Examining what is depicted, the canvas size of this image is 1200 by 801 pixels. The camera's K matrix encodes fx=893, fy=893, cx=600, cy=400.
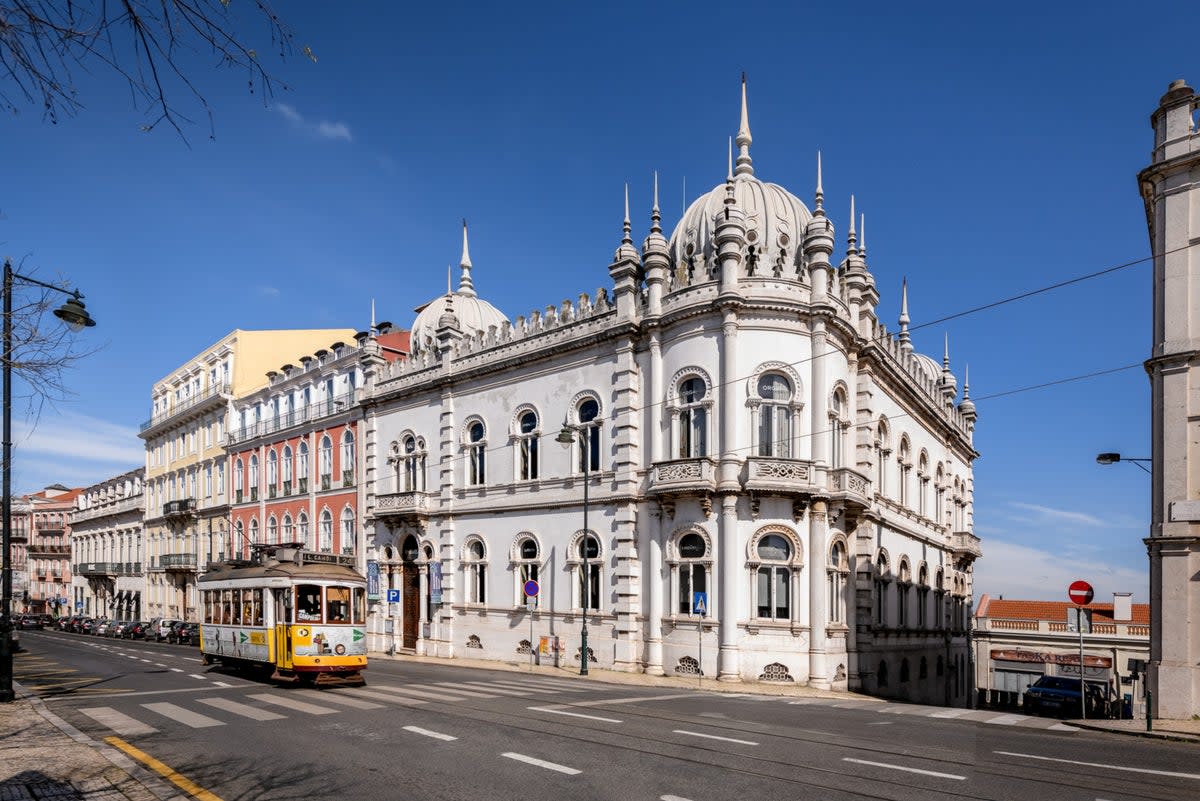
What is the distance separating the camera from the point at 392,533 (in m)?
39.3

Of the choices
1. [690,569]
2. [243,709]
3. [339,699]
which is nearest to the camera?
[243,709]

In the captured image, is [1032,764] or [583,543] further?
[583,543]

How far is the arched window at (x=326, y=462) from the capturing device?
148 feet

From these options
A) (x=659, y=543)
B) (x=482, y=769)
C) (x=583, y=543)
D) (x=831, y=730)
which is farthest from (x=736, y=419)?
(x=482, y=769)

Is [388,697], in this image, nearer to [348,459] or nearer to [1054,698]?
[1054,698]

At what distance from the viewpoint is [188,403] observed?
6397cm

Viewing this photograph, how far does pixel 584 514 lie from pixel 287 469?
25680 millimetres

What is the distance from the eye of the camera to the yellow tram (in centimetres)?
2148

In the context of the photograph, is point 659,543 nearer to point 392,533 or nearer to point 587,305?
point 587,305

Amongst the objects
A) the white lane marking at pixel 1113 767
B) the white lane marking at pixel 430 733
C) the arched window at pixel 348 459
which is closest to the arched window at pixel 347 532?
the arched window at pixel 348 459

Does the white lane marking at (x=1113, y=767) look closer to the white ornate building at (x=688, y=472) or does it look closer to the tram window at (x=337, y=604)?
the white ornate building at (x=688, y=472)

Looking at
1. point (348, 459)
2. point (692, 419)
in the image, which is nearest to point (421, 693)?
point (692, 419)

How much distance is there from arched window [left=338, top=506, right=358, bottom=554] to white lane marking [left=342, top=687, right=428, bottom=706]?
21.9m

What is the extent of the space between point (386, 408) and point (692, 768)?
31.9m
